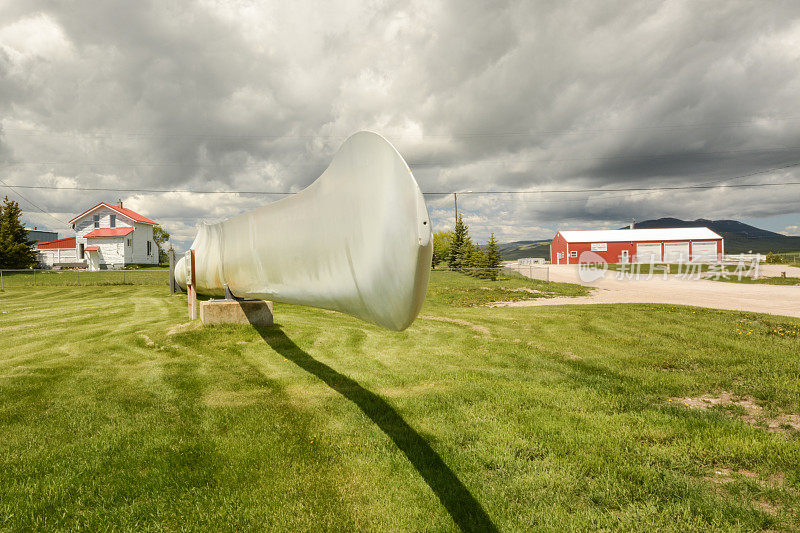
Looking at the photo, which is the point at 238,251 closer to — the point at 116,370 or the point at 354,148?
the point at 354,148

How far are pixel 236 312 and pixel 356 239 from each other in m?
5.05

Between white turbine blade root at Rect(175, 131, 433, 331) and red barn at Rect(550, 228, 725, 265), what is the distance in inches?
2070

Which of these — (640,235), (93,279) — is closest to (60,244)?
(93,279)

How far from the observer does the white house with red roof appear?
3700 centimetres

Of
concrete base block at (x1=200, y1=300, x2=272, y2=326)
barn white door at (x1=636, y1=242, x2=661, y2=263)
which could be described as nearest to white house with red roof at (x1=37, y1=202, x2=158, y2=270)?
concrete base block at (x1=200, y1=300, x2=272, y2=326)

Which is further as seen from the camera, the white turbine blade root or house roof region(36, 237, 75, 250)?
house roof region(36, 237, 75, 250)

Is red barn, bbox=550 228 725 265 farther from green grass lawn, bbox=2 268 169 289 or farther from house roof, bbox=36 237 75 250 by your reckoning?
house roof, bbox=36 237 75 250

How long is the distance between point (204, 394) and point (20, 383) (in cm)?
200

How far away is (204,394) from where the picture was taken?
3754mm

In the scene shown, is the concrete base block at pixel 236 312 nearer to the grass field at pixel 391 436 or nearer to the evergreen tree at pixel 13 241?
the grass field at pixel 391 436

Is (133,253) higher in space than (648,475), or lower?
higher

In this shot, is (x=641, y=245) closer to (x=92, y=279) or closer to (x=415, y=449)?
(x=415, y=449)

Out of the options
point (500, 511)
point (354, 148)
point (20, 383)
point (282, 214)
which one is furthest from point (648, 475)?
point (20, 383)

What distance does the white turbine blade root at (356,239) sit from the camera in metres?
1.41
